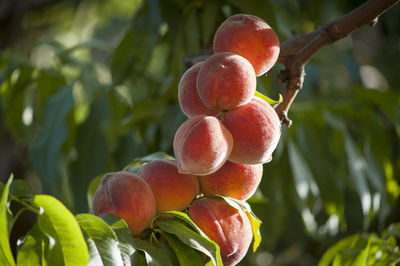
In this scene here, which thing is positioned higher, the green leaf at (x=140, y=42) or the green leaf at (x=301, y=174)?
the green leaf at (x=140, y=42)

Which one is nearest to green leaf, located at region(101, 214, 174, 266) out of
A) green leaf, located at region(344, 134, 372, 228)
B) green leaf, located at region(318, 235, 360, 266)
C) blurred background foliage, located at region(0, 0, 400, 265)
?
green leaf, located at region(318, 235, 360, 266)

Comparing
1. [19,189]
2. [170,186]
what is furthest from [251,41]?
[19,189]

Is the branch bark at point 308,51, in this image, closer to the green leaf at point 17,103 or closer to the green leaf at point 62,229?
the green leaf at point 62,229

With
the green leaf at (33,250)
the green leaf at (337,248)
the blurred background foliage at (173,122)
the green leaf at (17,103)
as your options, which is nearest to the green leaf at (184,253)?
the green leaf at (33,250)

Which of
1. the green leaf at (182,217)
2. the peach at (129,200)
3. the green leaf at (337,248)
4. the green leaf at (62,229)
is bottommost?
the green leaf at (337,248)

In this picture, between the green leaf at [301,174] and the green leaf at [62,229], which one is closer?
the green leaf at [62,229]

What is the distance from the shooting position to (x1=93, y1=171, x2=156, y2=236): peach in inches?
19.7

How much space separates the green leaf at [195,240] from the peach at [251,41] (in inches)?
7.3

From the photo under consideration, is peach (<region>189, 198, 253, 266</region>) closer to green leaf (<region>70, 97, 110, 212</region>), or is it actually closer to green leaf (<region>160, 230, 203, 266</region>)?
green leaf (<region>160, 230, 203, 266</region>)

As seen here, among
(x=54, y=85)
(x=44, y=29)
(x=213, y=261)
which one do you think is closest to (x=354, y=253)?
(x=213, y=261)

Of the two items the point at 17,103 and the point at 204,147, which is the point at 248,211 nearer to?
the point at 204,147

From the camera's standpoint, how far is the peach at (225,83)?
0.49 meters

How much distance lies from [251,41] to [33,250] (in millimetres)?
291

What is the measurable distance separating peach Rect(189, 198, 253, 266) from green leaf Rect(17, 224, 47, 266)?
0.14 metres
